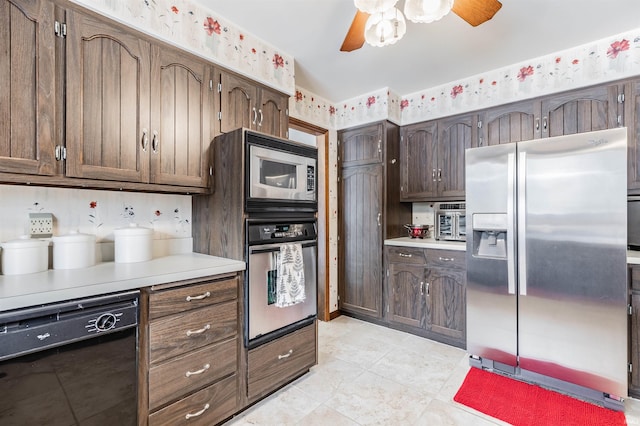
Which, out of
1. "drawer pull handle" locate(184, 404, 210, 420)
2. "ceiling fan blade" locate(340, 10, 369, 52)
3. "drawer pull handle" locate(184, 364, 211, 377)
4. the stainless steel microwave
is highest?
"ceiling fan blade" locate(340, 10, 369, 52)

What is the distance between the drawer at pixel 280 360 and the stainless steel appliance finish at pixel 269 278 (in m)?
0.07

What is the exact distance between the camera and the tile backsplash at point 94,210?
5.05 ft

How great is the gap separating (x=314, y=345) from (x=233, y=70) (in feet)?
6.83

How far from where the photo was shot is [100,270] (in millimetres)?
1514

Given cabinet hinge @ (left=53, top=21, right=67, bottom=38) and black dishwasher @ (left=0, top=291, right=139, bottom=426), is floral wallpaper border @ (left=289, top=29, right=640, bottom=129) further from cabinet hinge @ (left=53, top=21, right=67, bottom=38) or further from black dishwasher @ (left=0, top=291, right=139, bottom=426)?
black dishwasher @ (left=0, top=291, right=139, bottom=426)

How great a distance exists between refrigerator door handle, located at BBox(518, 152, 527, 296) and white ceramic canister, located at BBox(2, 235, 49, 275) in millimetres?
2874

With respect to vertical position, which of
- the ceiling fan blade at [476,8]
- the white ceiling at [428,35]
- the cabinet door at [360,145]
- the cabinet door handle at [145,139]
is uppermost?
the white ceiling at [428,35]

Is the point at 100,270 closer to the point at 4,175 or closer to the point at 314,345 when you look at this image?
the point at 4,175

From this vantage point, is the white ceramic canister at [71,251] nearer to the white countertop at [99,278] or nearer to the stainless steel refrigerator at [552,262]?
the white countertop at [99,278]

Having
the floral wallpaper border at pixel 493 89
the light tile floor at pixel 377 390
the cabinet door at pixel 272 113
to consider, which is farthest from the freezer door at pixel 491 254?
the cabinet door at pixel 272 113

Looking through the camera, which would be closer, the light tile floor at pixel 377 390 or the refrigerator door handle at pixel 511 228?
the light tile floor at pixel 377 390

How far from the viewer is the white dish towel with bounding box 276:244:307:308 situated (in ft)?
6.36

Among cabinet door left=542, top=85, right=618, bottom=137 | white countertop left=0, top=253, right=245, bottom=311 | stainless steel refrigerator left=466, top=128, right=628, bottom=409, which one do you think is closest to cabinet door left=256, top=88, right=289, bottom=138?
white countertop left=0, top=253, right=245, bottom=311

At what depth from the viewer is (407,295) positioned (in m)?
2.99
